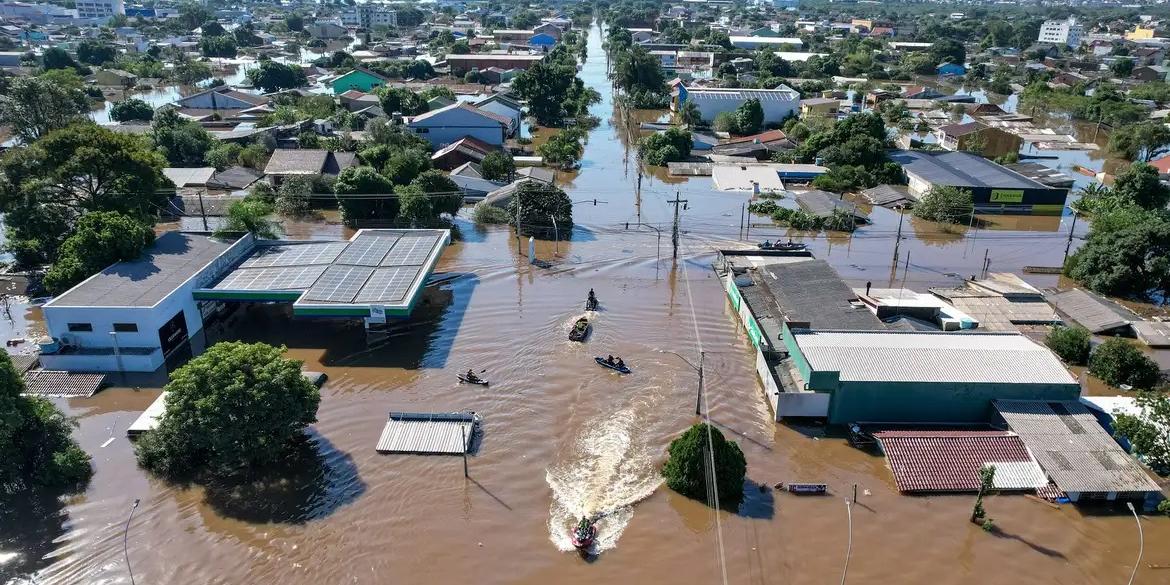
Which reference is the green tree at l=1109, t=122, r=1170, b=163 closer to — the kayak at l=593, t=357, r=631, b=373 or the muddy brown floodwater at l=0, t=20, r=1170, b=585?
the muddy brown floodwater at l=0, t=20, r=1170, b=585

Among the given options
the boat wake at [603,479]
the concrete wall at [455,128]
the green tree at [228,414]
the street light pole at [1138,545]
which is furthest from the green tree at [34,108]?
the street light pole at [1138,545]

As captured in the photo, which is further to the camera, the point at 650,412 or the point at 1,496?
the point at 650,412

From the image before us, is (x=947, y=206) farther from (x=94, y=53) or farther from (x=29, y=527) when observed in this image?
(x=94, y=53)

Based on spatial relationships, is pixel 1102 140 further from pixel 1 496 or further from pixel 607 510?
pixel 1 496

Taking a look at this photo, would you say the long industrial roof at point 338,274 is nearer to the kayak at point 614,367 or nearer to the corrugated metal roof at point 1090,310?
the kayak at point 614,367

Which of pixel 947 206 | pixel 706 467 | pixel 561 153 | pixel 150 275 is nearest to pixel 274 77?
pixel 561 153

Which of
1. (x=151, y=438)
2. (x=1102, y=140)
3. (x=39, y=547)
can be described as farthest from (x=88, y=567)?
(x=1102, y=140)

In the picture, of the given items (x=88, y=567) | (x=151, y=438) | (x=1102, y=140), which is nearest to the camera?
(x=88, y=567)
